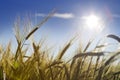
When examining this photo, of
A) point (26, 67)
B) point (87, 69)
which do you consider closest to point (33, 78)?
point (26, 67)

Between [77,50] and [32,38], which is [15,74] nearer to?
[32,38]

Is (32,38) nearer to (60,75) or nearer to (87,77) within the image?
(60,75)

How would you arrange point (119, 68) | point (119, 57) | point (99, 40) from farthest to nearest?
point (119, 68) < point (99, 40) < point (119, 57)

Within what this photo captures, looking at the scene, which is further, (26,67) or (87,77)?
(87,77)

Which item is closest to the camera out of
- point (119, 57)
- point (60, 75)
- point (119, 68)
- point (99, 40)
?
point (119, 57)

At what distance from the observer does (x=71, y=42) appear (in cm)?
188

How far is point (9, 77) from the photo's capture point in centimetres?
168

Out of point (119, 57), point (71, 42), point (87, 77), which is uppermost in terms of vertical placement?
point (71, 42)

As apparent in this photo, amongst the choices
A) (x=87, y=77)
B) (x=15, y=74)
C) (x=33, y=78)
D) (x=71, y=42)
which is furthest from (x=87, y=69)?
(x=15, y=74)

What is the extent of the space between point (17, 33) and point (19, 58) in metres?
0.20

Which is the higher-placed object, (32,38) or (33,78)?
(32,38)

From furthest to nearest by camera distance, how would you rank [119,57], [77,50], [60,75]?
[77,50] → [60,75] → [119,57]

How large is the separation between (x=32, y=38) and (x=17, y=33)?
0.11 meters

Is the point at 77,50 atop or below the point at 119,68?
atop
